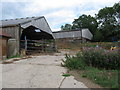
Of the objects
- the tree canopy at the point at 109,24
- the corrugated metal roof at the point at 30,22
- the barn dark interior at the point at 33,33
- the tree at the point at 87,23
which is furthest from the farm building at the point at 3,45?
the tree at the point at 87,23

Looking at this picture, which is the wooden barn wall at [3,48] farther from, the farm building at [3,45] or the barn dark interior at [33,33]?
the barn dark interior at [33,33]

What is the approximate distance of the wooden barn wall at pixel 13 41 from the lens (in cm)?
970

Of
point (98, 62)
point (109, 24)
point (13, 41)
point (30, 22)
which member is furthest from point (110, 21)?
point (98, 62)

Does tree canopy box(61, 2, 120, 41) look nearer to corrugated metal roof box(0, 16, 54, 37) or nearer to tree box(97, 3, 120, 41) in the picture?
tree box(97, 3, 120, 41)

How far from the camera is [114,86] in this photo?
269 cm

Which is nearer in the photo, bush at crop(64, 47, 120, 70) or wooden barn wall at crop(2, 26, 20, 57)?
bush at crop(64, 47, 120, 70)

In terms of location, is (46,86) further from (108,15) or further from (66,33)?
(108,15)

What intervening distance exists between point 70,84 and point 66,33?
27.0 meters

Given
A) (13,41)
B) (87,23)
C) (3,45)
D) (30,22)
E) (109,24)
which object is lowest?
(3,45)

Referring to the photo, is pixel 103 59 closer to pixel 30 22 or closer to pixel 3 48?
pixel 3 48

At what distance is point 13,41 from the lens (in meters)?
9.91

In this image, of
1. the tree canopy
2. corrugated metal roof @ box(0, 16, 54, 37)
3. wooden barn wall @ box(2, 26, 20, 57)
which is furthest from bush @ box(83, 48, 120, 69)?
the tree canopy

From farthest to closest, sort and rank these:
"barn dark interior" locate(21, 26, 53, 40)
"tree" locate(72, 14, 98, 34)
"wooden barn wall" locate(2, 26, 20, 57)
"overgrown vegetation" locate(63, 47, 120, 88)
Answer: "tree" locate(72, 14, 98, 34), "barn dark interior" locate(21, 26, 53, 40), "wooden barn wall" locate(2, 26, 20, 57), "overgrown vegetation" locate(63, 47, 120, 88)

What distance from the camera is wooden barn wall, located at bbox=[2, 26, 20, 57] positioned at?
382 inches
